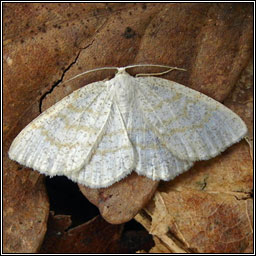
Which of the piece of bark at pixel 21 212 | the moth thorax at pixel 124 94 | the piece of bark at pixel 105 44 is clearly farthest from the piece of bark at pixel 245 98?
the piece of bark at pixel 21 212

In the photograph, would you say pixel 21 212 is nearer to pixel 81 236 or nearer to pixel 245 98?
pixel 81 236

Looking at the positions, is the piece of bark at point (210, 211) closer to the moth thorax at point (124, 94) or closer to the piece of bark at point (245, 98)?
the piece of bark at point (245, 98)

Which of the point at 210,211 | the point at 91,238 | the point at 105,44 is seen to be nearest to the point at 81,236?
the point at 91,238

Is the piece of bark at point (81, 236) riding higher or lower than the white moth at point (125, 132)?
lower

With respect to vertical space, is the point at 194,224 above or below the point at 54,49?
below

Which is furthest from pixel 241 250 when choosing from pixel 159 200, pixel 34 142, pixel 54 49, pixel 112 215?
pixel 54 49

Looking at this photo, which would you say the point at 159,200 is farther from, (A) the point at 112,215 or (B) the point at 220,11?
(B) the point at 220,11

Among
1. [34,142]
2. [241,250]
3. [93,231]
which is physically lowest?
[241,250]
